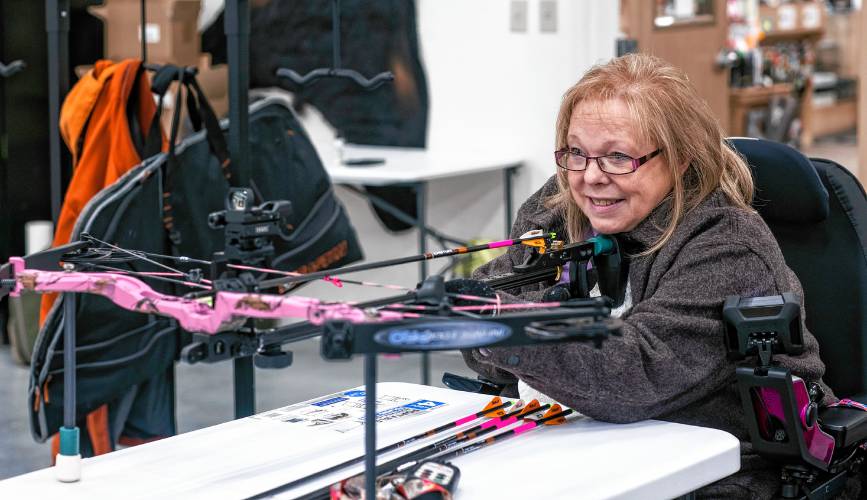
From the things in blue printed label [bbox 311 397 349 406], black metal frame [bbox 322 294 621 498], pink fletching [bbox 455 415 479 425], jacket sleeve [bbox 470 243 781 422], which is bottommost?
blue printed label [bbox 311 397 349 406]

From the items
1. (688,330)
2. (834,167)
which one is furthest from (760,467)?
(834,167)

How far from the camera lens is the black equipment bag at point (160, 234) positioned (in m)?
2.69

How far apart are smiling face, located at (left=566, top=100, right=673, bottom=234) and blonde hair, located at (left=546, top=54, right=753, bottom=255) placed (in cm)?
1

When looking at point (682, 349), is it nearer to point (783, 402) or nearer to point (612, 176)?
point (783, 402)

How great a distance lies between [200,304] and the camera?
131 centimetres

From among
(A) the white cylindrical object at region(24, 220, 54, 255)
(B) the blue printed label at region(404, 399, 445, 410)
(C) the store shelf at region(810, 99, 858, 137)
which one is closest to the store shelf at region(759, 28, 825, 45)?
(C) the store shelf at region(810, 99, 858, 137)

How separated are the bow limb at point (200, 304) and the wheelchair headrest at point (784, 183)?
2.91 feet

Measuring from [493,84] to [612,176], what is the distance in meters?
2.63

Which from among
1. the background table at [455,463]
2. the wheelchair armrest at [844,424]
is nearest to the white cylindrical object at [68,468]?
the background table at [455,463]

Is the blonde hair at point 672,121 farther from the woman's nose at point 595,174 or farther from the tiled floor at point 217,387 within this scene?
the tiled floor at point 217,387

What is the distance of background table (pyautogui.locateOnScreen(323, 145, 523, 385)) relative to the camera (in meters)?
3.84

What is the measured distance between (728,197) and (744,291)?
18 centimetres

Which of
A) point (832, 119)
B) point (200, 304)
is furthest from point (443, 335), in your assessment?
point (832, 119)

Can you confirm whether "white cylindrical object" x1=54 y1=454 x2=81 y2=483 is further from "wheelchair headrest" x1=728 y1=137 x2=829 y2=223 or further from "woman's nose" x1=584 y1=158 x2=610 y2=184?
"wheelchair headrest" x1=728 y1=137 x2=829 y2=223
